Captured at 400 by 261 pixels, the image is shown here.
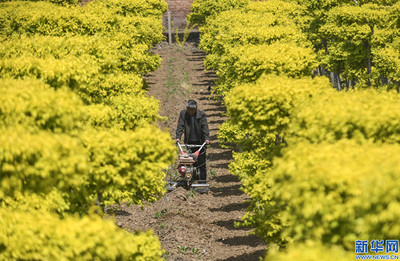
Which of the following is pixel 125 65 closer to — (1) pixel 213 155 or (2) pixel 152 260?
(1) pixel 213 155

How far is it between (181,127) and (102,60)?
12.1ft

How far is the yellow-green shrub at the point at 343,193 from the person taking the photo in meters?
9.25

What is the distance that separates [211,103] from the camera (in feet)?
145

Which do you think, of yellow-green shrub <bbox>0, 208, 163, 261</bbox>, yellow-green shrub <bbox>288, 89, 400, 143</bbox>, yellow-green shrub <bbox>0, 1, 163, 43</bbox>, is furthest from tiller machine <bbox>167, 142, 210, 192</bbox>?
yellow-green shrub <bbox>0, 208, 163, 261</bbox>

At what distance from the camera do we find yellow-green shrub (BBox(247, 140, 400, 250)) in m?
9.25

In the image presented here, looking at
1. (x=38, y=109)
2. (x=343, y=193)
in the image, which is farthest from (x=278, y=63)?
(x=343, y=193)

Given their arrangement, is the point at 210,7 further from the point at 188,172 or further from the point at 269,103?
the point at 269,103

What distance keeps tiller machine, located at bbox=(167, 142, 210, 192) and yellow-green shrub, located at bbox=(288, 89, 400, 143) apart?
349 inches

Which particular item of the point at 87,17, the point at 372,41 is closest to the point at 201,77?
the point at 372,41

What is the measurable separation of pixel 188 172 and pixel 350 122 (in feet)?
33.6

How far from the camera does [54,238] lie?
36.2 feet

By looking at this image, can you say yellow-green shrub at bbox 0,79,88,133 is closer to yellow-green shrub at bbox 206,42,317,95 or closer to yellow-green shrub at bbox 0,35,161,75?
yellow-green shrub at bbox 0,35,161,75

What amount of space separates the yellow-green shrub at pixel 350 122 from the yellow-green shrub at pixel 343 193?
1.81m

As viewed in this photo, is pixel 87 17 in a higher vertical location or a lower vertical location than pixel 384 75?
higher
